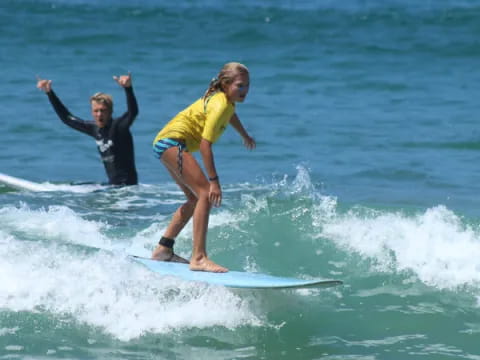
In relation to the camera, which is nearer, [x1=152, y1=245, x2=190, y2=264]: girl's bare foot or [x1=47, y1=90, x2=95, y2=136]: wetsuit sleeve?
[x1=152, y1=245, x2=190, y2=264]: girl's bare foot

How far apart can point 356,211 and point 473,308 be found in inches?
105

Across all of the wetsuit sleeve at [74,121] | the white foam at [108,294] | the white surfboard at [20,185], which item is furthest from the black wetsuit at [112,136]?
the white foam at [108,294]

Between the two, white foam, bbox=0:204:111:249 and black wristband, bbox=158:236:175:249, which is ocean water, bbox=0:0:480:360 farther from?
black wristband, bbox=158:236:175:249

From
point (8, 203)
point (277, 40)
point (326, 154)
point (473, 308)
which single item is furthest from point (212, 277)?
point (277, 40)

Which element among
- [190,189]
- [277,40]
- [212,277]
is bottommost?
[212,277]

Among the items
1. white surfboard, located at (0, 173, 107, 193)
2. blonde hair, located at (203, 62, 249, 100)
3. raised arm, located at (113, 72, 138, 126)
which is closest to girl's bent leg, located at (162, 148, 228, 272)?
blonde hair, located at (203, 62, 249, 100)

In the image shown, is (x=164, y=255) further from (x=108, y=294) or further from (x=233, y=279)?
(x=233, y=279)

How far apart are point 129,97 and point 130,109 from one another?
225 mm

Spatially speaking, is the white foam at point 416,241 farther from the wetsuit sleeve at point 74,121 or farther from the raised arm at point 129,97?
the wetsuit sleeve at point 74,121

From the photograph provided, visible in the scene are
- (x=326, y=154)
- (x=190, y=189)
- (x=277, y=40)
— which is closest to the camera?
(x=190, y=189)

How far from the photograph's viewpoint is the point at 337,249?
8891 millimetres

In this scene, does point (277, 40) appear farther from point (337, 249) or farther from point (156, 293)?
point (156, 293)

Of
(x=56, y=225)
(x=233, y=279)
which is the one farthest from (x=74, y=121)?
(x=233, y=279)

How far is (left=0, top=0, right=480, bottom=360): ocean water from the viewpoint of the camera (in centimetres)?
688
